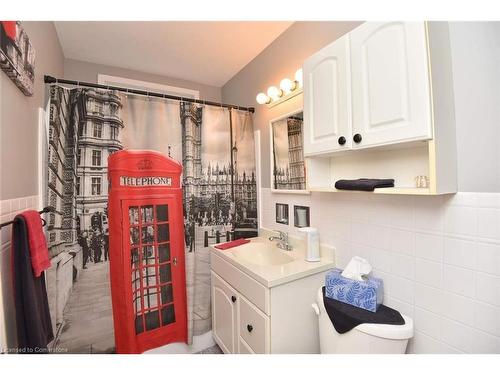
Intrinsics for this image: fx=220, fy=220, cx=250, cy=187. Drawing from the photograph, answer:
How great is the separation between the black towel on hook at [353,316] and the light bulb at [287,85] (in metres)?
1.48

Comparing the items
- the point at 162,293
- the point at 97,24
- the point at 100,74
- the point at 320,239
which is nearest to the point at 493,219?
the point at 320,239

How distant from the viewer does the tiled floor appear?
1.55m

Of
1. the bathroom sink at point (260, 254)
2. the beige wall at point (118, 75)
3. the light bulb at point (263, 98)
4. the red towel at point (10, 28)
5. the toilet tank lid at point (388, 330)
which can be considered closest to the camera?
the red towel at point (10, 28)

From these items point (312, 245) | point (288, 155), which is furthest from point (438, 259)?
point (288, 155)

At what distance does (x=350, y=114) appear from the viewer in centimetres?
112

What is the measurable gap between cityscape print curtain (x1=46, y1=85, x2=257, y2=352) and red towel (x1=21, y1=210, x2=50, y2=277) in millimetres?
526

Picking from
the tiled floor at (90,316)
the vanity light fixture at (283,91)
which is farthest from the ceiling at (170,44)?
the tiled floor at (90,316)

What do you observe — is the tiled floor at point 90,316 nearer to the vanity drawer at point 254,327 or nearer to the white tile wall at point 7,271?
the white tile wall at point 7,271

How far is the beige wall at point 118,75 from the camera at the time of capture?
205 centimetres

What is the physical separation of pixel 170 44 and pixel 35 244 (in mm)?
1769

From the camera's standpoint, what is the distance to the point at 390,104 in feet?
3.15

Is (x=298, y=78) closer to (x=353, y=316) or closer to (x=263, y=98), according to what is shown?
(x=263, y=98)

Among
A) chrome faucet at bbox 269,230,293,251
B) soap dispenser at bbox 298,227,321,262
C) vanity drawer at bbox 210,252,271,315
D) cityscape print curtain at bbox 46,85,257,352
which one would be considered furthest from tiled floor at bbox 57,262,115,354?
soap dispenser at bbox 298,227,321,262

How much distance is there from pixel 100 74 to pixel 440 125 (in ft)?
8.83
